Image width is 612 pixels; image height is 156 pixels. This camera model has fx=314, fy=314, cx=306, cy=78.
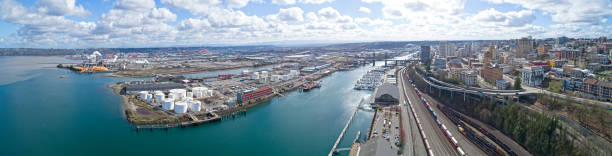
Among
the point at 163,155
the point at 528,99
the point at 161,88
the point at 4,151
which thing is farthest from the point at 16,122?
the point at 528,99

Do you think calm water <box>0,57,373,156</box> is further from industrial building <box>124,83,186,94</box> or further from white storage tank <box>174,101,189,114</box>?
white storage tank <box>174,101,189,114</box>

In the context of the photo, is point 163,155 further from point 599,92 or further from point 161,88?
point 599,92

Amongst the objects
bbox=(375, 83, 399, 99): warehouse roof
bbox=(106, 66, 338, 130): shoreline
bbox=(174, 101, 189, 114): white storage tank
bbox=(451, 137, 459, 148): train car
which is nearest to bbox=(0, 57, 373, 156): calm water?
bbox=(106, 66, 338, 130): shoreline

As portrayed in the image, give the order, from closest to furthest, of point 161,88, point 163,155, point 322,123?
point 163,155 < point 322,123 < point 161,88

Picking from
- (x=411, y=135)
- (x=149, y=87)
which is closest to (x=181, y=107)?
(x=149, y=87)

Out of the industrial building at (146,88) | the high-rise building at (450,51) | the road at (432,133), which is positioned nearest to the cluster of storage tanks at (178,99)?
the industrial building at (146,88)
